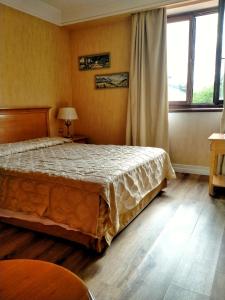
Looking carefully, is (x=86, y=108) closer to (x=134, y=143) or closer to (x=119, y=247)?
(x=134, y=143)

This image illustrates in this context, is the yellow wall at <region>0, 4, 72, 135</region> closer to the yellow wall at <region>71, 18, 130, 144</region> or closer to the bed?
the yellow wall at <region>71, 18, 130, 144</region>

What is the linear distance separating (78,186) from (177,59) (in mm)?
2913

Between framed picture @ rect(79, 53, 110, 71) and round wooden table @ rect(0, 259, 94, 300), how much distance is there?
12.4ft

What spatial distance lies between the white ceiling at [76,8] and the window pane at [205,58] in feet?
0.93

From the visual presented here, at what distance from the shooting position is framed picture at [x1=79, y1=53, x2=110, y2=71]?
415 centimetres

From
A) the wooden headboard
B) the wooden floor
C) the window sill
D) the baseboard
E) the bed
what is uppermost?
the window sill

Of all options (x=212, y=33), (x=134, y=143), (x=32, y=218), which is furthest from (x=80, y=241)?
(x=212, y=33)

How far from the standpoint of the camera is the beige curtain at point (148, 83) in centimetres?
361

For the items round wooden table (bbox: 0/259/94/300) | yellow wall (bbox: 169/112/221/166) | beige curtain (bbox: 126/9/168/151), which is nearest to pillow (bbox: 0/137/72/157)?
beige curtain (bbox: 126/9/168/151)

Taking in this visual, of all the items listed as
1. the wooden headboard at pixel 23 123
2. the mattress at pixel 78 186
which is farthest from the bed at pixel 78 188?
the wooden headboard at pixel 23 123

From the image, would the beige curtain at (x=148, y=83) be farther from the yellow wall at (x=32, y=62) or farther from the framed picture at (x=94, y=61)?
the yellow wall at (x=32, y=62)

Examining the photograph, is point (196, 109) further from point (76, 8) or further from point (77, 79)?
point (76, 8)

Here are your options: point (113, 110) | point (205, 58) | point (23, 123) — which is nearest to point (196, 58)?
point (205, 58)

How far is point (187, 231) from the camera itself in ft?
7.00
